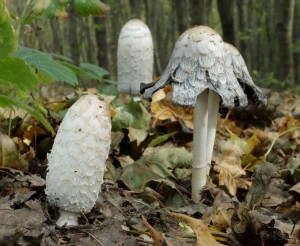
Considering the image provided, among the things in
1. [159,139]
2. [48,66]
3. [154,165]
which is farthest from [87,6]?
[159,139]

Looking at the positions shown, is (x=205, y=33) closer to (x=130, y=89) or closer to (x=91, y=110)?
(x=91, y=110)

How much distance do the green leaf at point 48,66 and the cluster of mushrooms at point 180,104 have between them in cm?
29

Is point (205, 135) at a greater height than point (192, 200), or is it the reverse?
point (205, 135)

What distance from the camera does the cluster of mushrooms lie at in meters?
1.44

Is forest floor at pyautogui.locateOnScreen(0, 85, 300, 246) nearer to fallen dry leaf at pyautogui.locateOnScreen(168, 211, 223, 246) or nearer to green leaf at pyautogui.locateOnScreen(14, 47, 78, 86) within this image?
fallen dry leaf at pyautogui.locateOnScreen(168, 211, 223, 246)

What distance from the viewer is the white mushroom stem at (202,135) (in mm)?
1933

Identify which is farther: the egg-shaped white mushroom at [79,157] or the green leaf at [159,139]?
the green leaf at [159,139]

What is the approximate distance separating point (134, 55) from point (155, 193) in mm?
1964

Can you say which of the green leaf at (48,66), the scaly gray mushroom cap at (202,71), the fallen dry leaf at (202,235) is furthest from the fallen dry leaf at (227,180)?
the green leaf at (48,66)

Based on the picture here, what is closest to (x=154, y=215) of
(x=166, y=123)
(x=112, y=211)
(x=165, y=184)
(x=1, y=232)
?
(x=112, y=211)

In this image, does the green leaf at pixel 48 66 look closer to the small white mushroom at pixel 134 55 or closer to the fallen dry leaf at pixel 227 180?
the fallen dry leaf at pixel 227 180

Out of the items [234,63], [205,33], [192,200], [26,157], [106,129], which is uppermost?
[205,33]

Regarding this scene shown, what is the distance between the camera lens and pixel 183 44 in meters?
1.84

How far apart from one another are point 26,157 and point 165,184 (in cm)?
58
